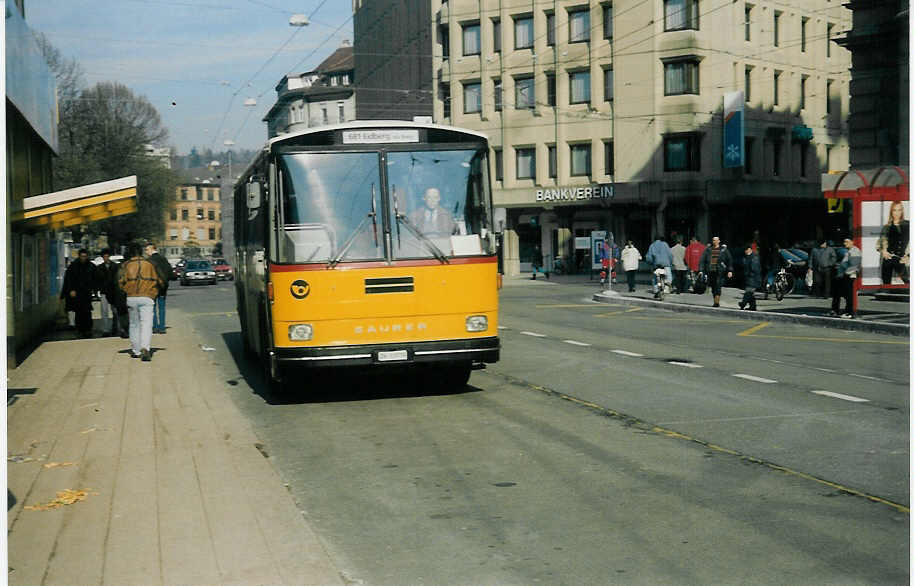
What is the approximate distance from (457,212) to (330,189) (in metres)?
1.32

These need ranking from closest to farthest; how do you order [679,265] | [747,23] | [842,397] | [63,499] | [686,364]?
[63,499] → [842,397] → [686,364] → [679,265] → [747,23]

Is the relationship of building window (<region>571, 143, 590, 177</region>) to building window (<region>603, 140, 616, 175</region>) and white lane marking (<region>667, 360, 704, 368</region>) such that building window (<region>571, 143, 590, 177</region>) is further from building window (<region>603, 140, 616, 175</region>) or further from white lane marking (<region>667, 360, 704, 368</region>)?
white lane marking (<region>667, 360, 704, 368</region>)

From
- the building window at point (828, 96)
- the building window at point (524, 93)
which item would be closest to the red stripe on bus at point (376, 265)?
the building window at point (524, 93)

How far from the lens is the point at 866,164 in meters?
34.0

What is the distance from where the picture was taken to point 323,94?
102 m

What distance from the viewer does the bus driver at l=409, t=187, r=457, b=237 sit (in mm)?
11883

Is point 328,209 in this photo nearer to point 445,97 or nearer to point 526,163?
point 526,163

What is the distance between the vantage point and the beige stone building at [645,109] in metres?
54.0

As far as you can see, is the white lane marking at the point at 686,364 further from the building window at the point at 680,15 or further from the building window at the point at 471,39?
the building window at the point at 471,39

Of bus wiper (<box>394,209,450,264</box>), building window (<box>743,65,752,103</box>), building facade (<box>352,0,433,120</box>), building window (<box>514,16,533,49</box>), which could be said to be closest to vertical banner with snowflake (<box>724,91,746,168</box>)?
building window (<box>743,65,752,103</box>)

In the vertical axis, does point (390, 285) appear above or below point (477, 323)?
above

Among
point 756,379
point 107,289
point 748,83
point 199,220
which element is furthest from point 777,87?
point 199,220

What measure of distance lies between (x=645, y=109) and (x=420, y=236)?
44560mm

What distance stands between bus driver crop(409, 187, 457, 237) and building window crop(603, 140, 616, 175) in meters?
45.5
